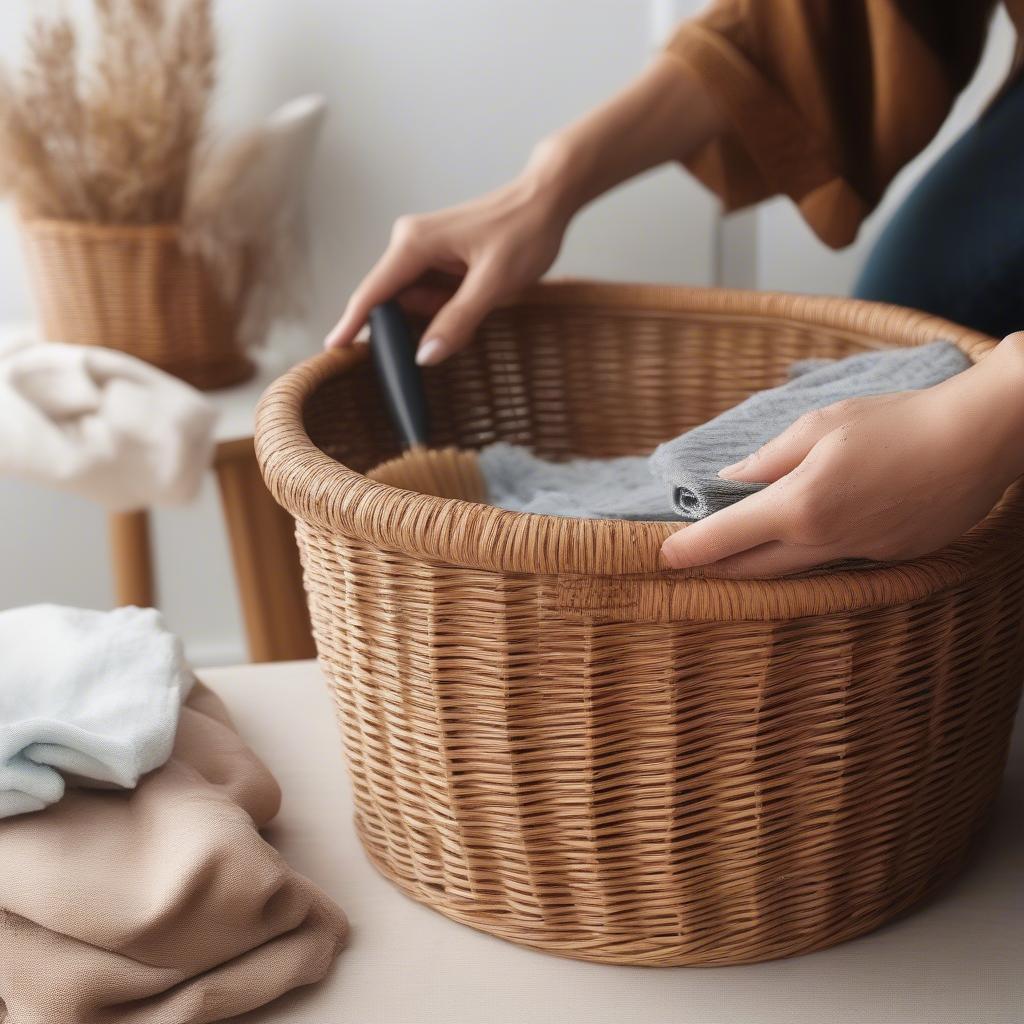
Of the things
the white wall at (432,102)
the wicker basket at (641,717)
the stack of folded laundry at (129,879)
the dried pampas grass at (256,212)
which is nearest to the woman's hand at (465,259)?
the wicker basket at (641,717)

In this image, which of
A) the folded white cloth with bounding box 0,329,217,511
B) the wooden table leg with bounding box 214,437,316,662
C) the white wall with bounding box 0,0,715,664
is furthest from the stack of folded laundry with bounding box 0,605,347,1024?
the white wall with bounding box 0,0,715,664

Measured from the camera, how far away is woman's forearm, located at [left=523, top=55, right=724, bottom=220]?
0.73m

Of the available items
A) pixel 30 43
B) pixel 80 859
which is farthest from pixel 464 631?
pixel 30 43

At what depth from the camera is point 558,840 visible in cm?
47

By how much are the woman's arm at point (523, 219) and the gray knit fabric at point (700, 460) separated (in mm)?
90

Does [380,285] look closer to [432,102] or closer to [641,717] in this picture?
[641,717]

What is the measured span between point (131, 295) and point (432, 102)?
1.22 ft

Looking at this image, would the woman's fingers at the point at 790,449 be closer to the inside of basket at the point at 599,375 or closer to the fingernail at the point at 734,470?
the fingernail at the point at 734,470

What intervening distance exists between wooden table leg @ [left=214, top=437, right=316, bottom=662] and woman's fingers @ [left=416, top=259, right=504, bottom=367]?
1.20ft

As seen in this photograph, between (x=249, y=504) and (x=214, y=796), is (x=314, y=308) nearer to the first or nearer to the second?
(x=249, y=504)

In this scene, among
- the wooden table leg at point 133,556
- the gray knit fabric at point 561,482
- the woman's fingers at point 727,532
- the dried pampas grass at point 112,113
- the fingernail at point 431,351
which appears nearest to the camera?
the woman's fingers at point 727,532

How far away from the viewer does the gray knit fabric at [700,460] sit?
1.52 feet

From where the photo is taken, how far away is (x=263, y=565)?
106 cm

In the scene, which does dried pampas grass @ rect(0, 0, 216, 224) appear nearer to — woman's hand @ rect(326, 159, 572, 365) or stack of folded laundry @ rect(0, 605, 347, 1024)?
woman's hand @ rect(326, 159, 572, 365)
